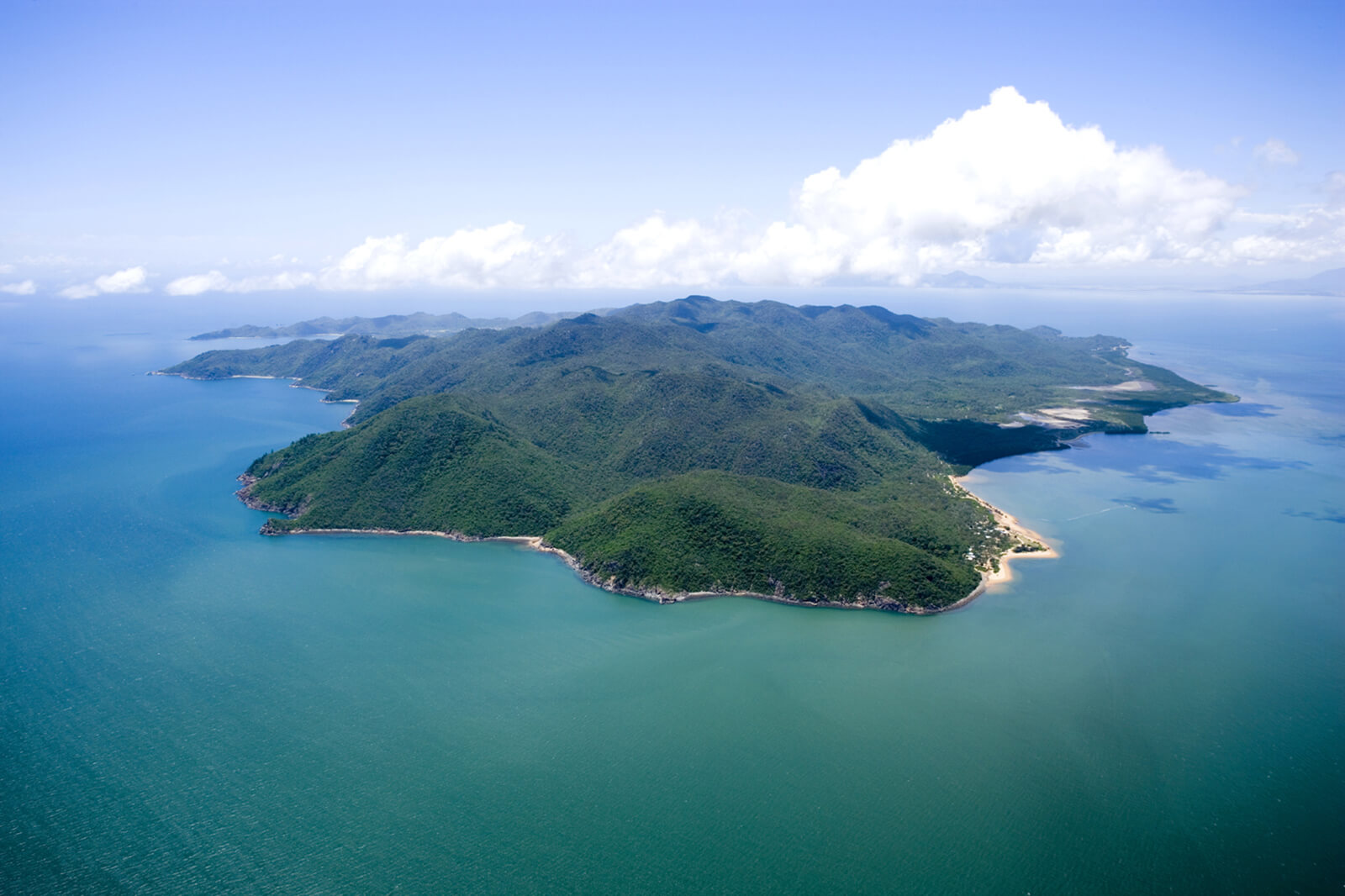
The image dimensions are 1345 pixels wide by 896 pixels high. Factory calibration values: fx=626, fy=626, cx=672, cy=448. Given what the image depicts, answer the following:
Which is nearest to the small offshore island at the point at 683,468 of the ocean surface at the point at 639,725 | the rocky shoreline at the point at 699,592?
the rocky shoreline at the point at 699,592

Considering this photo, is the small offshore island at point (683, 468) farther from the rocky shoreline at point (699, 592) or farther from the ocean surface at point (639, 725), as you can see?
A: the ocean surface at point (639, 725)

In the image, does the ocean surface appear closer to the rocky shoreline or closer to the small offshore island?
the rocky shoreline

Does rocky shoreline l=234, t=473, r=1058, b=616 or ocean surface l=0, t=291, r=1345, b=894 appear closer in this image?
ocean surface l=0, t=291, r=1345, b=894

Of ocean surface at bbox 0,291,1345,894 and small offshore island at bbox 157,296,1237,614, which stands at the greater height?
small offshore island at bbox 157,296,1237,614

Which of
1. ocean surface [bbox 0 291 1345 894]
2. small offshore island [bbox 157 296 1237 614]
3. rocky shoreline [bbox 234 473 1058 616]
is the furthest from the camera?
small offshore island [bbox 157 296 1237 614]

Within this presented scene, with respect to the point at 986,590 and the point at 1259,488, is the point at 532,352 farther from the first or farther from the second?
the point at 1259,488

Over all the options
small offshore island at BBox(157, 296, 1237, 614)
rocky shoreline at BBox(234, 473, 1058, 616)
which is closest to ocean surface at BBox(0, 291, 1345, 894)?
rocky shoreline at BBox(234, 473, 1058, 616)

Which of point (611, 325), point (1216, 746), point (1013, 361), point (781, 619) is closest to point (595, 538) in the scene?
point (781, 619)
